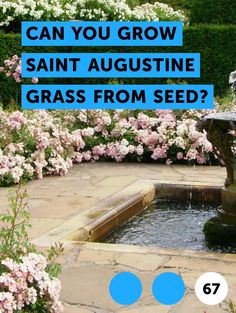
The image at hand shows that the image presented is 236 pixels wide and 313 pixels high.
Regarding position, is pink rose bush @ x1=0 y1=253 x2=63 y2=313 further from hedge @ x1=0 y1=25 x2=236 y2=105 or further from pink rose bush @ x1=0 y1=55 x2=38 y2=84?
hedge @ x1=0 y1=25 x2=236 y2=105

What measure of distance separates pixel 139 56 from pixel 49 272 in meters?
8.33

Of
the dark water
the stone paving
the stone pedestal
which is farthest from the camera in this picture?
the stone pedestal

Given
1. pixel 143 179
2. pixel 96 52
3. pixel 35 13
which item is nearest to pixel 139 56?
pixel 96 52

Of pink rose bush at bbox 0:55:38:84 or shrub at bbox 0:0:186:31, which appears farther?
shrub at bbox 0:0:186:31

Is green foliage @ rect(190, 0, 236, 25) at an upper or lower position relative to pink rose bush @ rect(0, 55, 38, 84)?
upper

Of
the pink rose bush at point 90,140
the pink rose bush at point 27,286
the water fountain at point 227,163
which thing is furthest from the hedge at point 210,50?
the pink rose bush at point 27,286

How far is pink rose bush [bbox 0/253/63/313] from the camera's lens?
3057 millimetres

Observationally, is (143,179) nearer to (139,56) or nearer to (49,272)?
(49,272)

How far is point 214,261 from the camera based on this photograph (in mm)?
4203

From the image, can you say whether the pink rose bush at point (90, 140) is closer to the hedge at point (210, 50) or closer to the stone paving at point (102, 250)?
the stone paving at point (102, 250)

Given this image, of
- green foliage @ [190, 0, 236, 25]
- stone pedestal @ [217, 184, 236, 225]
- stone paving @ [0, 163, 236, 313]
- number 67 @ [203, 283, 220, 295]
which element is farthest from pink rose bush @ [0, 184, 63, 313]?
green foliage @ [190, 0, 236, 25]

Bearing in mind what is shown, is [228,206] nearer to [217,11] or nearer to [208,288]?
[208,288]

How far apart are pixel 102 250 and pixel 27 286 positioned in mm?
1280

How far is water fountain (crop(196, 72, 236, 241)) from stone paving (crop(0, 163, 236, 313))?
820 millimetres
